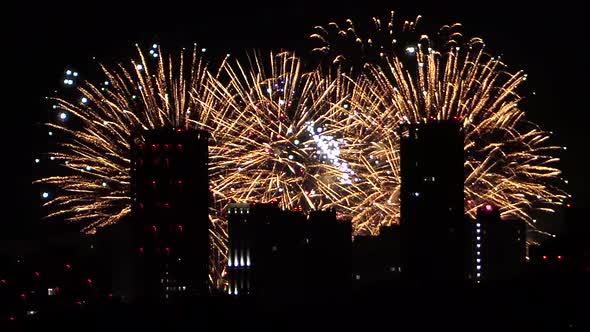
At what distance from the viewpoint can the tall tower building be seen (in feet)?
302

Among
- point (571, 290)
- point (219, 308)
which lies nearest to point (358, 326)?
point (219, 308)

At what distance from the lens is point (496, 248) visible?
3996 inches

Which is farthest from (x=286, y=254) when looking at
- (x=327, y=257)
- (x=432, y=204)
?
(x=432, y=204)

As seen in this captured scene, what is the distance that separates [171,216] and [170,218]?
0.65 ft

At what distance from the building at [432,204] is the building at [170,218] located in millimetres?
13097

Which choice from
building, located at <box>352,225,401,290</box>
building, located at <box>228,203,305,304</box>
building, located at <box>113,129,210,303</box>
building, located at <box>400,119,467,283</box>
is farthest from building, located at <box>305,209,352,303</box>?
building, located at <box>113,129,210,303</box>

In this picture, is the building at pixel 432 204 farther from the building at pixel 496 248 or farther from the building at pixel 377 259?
the building at pixel 496 248

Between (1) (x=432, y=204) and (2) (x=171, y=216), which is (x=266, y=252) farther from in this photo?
(1) (x=432, y=204)

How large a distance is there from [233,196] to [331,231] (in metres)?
10.7

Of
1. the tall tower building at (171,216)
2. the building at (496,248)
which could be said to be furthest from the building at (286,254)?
the building at (496,248)

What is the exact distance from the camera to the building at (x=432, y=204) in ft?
311

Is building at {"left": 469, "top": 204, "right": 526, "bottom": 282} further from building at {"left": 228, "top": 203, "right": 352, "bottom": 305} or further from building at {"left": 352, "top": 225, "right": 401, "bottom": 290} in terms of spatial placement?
building at {"left": 228, "top": 203, "right": 352, "bottom": 305}

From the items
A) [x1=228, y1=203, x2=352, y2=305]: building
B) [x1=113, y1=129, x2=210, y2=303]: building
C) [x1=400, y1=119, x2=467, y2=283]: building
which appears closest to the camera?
[x1=113, y1=129, x2=210, y2=303]: building

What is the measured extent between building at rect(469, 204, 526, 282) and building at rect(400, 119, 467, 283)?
1.09 m
